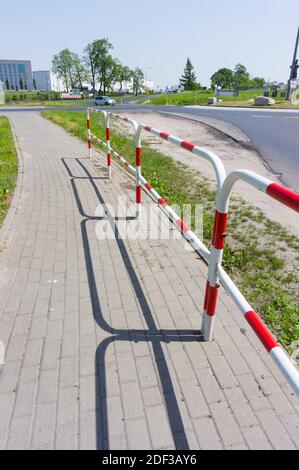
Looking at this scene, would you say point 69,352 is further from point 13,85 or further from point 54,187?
point 13,85

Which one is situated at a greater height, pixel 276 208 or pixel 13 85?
pixel 13 85

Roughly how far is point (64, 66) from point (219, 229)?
91.9 meters

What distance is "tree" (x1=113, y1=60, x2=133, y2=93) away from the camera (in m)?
83.8

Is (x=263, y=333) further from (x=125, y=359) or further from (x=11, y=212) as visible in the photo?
(x=11, y=212)

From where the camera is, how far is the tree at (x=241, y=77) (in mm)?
90250

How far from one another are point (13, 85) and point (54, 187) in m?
148

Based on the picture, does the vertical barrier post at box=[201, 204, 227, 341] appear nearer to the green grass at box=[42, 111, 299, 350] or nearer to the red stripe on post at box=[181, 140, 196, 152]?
the green grass at box=[42, 111, 299, 350]

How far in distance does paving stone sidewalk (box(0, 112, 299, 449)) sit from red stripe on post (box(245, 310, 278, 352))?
27.0 inches

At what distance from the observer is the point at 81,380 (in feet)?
7.66

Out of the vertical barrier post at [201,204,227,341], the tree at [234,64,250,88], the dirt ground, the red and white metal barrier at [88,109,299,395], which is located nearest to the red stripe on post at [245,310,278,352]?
the red and white metal barrier at [88,109,299,395]

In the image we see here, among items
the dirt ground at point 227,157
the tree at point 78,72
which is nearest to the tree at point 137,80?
the tree at point 78,72
